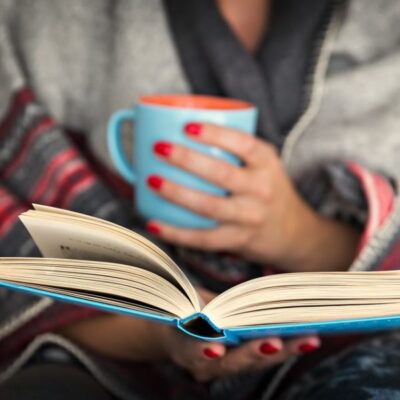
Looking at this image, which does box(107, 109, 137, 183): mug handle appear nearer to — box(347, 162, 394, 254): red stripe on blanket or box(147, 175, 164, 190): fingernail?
box(147, 175, 164, 190): fingernail

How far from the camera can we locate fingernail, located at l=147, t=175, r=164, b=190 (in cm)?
64

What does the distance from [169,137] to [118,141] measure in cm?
12

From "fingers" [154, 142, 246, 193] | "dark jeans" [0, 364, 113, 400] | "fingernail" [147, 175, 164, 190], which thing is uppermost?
"fingers" [154, 142, 246, 193]

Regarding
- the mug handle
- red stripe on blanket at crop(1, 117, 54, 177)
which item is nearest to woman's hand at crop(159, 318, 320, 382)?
the mug handle

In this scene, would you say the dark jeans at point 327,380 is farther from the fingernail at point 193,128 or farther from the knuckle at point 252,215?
the fingernail at point 193,128

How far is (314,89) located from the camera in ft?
2.64

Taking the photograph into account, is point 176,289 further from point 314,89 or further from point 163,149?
point 314,89

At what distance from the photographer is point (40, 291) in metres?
0.40

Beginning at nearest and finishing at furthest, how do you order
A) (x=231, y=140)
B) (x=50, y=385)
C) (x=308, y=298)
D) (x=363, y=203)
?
(x=308, y=298)
(x=50, y=385)
(x=231, y=140)
(x=363, y=203)

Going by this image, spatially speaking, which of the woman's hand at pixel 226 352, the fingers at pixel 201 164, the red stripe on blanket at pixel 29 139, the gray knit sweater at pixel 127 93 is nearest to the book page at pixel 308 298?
the woman's hand at pixel 226 352

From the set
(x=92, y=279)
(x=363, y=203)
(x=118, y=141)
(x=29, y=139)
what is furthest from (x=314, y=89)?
(x=92, y=279)

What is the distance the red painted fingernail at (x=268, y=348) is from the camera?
0.51 metres

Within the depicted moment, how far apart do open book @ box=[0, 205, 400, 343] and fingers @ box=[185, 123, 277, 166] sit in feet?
0.74

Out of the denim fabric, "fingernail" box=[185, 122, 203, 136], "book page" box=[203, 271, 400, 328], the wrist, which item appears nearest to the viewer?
"book page" box=[203, 271, 400, 328]
